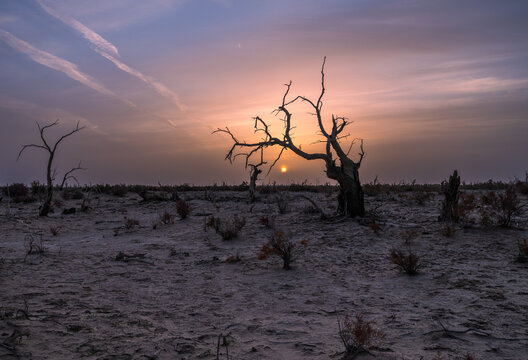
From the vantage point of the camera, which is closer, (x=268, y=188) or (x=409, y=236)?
(x=409, y=236)

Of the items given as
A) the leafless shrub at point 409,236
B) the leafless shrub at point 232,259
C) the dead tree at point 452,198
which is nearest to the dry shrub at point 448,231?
the leafless shrub at point 409,236

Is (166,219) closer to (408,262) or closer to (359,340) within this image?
(408,262)

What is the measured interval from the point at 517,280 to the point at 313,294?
304 cm

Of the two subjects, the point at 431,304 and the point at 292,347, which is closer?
the point at 292,347

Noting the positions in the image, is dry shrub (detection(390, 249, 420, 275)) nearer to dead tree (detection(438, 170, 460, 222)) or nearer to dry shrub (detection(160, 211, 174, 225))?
dead tree (detection(438, 170, 460, 222))

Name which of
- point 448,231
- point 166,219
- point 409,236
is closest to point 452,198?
point 448,231

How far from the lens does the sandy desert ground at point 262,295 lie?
3965mm

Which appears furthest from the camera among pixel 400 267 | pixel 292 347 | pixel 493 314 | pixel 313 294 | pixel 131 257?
pixel 131 257

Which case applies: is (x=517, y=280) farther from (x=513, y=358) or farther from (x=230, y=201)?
(x=230, y=201)

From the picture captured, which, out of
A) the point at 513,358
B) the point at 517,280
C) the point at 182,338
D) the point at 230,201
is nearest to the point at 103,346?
the point at 182,338

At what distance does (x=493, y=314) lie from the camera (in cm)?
471

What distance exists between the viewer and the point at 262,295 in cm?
575

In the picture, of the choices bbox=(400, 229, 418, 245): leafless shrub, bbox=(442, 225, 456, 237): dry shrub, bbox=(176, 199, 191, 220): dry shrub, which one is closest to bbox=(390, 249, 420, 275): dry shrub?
bbox=(400, 229, 418, 245): leafless shrub

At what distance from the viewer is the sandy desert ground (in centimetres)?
396
